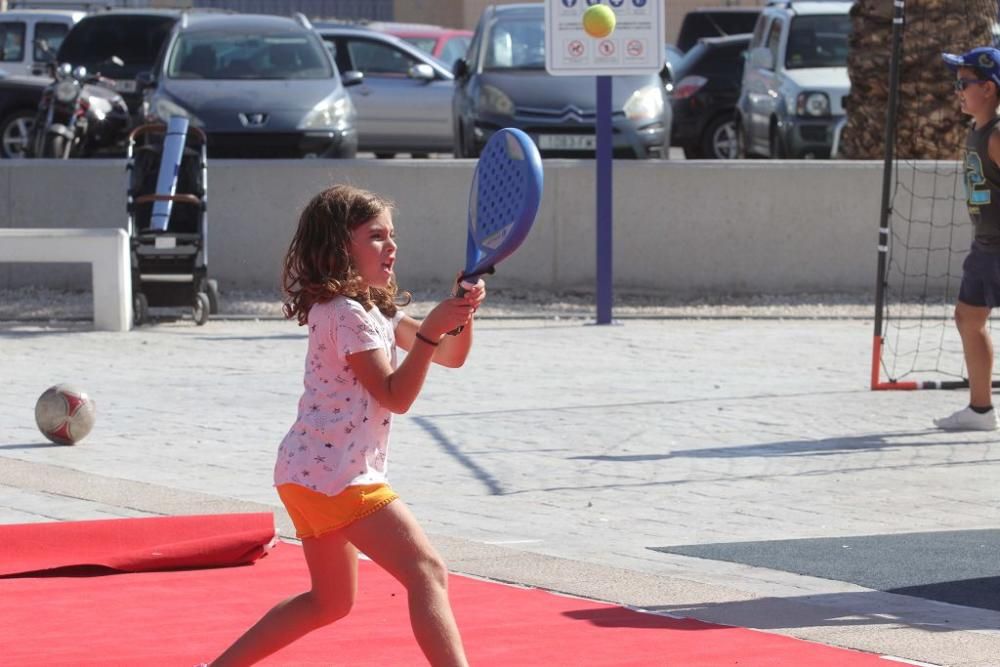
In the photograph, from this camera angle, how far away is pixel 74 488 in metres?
7.69

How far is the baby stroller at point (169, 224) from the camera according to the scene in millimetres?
12914

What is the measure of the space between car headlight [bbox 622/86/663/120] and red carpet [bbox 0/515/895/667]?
427 inches

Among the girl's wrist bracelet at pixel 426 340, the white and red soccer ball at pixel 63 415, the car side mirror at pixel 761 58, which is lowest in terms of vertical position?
the white and red soccer ball at pixel 63 415

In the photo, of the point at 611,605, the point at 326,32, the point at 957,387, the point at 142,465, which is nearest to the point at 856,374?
the point at 957,387

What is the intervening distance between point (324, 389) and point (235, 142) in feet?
38.9

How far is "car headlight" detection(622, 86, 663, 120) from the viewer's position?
1672cm

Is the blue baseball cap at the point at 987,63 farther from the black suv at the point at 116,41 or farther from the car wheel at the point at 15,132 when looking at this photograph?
the black suv at the point at 116,41

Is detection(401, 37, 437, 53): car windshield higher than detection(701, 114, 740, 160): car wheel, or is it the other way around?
detection(401, 37, 437, 53): car windshield

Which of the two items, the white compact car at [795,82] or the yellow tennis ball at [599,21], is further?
the white compact car at [795,82]

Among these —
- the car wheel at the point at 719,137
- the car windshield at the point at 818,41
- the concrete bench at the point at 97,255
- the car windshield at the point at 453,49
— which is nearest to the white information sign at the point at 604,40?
the concrete bench at the point at 97,255

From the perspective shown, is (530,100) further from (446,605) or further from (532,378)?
(446,605)

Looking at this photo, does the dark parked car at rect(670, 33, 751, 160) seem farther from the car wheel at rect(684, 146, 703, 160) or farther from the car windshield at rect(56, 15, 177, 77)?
the car windshield at rect(56, 15, 177, 77)

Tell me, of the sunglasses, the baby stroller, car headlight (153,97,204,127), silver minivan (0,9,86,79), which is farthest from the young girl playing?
silver minivan (0,9,86,79)

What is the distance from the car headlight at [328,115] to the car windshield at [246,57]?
60 cm
